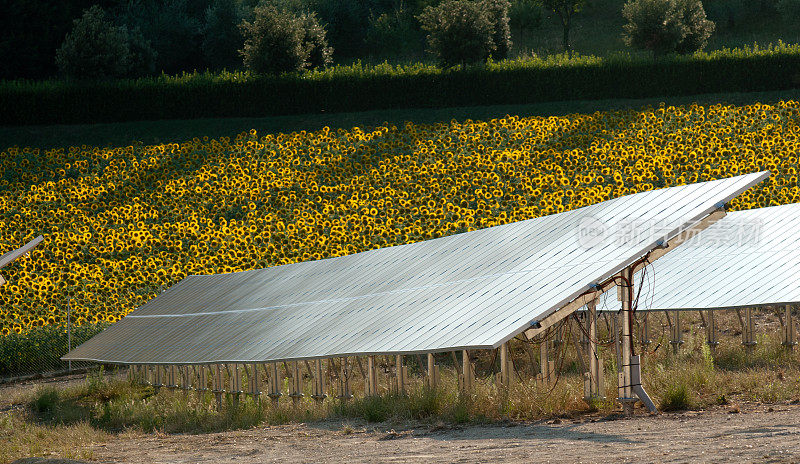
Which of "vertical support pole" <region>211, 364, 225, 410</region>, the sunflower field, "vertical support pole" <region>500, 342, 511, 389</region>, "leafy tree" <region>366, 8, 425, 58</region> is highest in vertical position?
"leafy tree" <region>366, 8, 425, 58</region>

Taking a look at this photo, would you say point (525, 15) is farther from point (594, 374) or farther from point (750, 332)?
point (594, 374)

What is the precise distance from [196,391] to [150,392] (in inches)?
76.3

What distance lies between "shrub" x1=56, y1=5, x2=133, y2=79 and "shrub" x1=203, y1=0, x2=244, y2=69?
11.5m

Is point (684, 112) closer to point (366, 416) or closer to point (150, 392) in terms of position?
point (150, 392)

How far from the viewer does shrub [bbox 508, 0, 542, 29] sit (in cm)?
6031

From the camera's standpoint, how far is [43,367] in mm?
25922

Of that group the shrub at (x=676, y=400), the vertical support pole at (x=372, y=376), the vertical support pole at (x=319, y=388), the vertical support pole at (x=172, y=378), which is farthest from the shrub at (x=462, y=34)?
the shrub at (x=676, y=400)

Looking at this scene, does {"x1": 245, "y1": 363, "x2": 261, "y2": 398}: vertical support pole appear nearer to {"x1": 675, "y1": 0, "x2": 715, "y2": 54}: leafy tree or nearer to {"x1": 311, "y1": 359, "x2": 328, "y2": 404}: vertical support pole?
{"x1": 311, "y1": 359, "x2": 328, "y2": 404}: vertical support pole

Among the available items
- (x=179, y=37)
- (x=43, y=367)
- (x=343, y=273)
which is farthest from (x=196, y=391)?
(x=179, y=37)

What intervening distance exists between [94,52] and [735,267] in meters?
34.5

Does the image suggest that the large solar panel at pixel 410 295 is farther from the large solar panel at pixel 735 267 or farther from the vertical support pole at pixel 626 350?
the large solar panel at pixel 735 267

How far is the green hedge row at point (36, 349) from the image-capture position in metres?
25.7

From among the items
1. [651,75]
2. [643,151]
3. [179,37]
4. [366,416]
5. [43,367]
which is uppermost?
[179,37]

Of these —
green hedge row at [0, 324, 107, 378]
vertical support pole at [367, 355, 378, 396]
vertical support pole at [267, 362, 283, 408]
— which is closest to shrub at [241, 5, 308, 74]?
green hedge row at [0, 324, 107, 378]
